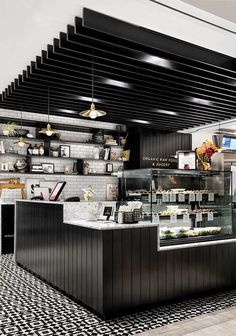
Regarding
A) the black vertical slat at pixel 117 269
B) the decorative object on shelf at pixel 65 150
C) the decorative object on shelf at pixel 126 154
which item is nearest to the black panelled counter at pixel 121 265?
the black vertical slat at pixel 117 269

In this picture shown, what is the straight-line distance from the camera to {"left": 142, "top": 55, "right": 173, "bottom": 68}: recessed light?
4781 mm

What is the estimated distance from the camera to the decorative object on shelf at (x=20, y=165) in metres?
8.02

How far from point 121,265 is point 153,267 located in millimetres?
454

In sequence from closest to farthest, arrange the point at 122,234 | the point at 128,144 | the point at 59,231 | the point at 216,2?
the point at 216,2 → the point at 122,234 → the point at 59,231 → the point at 128,144

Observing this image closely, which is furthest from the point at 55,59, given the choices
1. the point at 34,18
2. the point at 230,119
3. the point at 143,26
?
the point at 230,119

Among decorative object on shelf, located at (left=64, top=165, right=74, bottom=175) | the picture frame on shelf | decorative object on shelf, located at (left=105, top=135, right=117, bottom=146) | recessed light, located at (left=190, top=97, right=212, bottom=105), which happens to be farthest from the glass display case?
decorative object on shelf, located at (left=105, top=135, right=117, bottom=146)

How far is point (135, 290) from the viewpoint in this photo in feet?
12.0

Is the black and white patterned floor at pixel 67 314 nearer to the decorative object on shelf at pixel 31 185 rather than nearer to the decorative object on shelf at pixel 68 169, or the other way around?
the decorative object on shelf at pixel 31 185

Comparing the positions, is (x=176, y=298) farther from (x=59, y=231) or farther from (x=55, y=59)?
(x=55, y=59)

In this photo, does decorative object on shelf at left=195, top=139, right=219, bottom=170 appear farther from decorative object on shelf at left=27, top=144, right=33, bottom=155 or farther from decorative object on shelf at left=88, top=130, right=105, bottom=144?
decorative object on shelf at left=27, top=144, right=33, bottom=155

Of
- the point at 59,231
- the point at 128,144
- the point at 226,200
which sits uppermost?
the point at 128,144

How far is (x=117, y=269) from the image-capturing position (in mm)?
3545

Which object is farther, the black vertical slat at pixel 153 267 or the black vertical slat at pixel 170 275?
the black vertical slat at pixel 170 275

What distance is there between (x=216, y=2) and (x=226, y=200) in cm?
296
